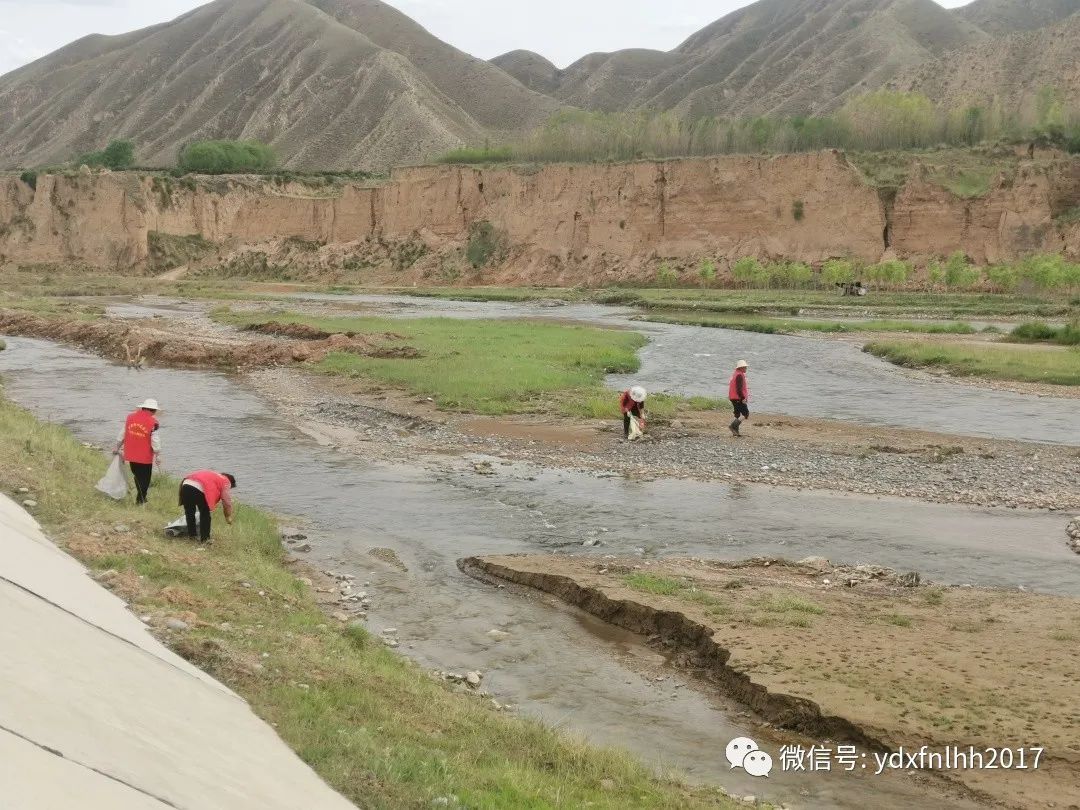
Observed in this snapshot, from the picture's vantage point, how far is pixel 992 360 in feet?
115

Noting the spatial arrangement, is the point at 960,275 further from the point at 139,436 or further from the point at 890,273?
the point at 139,436

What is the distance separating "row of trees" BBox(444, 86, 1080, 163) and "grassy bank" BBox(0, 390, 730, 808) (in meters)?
87.2

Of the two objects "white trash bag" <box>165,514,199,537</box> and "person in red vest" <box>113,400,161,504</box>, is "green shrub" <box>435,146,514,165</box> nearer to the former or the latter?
"person in red vest" <box>113,400,161,504</box>

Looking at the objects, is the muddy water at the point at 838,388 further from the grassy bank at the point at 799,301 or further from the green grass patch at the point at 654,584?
the green grass patch at the point at 654,584

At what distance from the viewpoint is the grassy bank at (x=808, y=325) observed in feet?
157

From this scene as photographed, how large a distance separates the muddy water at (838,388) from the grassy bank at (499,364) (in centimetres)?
167

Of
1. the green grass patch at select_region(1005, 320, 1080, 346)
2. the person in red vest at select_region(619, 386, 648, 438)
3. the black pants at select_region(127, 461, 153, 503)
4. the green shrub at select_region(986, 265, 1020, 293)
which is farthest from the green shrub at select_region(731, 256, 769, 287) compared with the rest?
the black pants at select_region(127, 461, 153, 503)

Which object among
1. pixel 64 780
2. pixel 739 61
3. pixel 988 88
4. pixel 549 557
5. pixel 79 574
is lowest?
pixel 549 557

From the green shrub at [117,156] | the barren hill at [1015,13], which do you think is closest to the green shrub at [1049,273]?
the green shrub at [117,156]

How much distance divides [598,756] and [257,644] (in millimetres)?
3318

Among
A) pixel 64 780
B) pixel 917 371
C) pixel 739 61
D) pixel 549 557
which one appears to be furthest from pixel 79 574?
pixel 739 61

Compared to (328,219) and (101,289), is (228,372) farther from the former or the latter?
(328,219)

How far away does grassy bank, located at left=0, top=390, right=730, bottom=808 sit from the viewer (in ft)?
21.2

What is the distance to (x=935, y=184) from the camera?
77.9 metres
